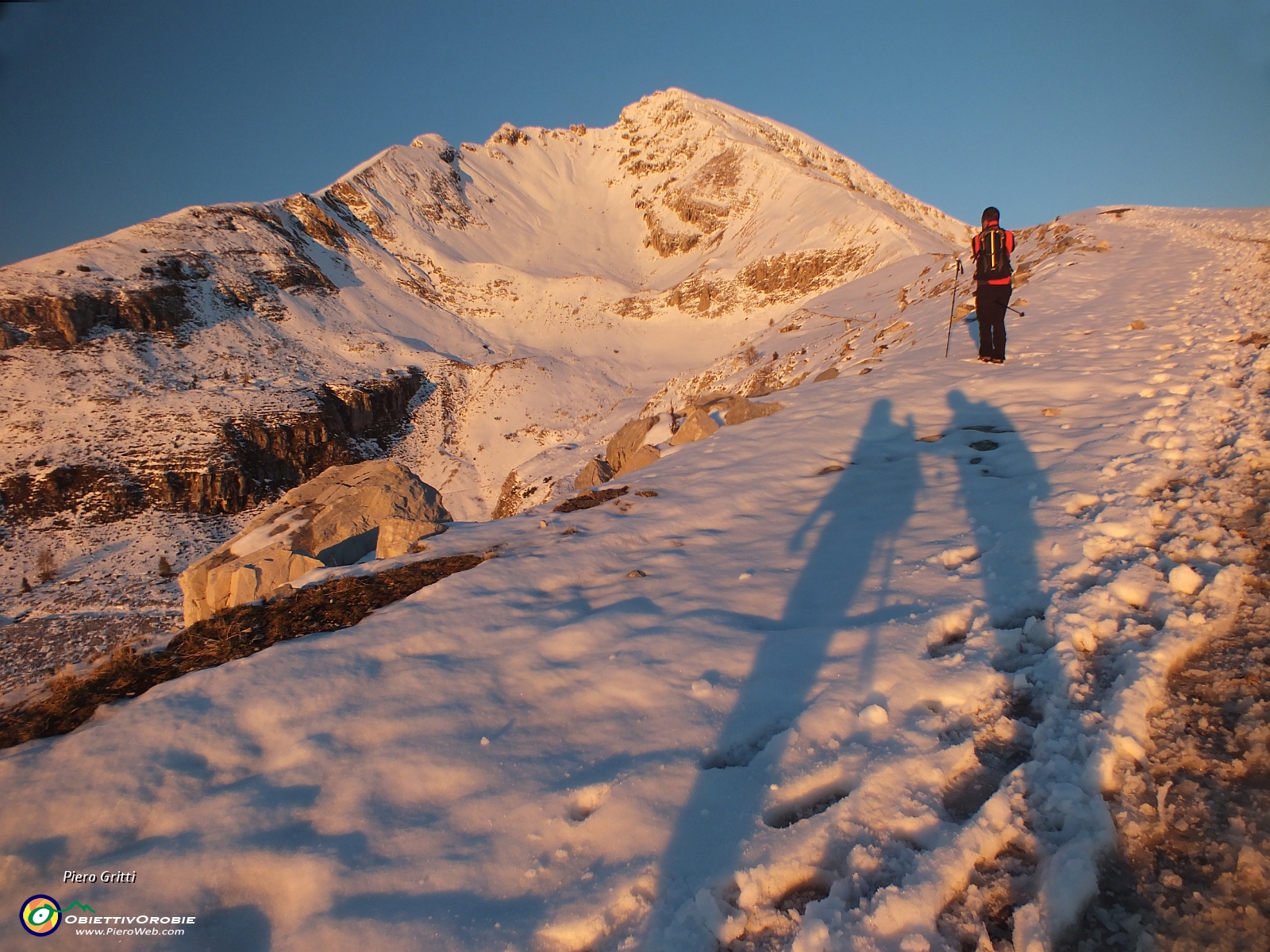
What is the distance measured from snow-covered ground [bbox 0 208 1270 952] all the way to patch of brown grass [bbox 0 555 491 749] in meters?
0.29

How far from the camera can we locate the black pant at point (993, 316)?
31.4ft

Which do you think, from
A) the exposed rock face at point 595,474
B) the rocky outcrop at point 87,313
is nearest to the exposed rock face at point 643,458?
the exposed rock face at point 595,474

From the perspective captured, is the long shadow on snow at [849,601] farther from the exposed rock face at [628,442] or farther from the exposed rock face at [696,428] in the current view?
the exposed rock face at [628,442]

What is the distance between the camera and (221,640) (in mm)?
4438

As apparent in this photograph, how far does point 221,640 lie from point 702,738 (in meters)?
3.99

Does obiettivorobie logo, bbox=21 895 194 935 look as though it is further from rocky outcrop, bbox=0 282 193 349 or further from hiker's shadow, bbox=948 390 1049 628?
rocky outcrop, bbox=0 282 193 349

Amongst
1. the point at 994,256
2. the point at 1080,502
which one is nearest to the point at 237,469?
the point at 994,256

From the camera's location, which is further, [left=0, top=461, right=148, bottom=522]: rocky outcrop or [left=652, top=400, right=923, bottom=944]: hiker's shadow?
[left=0, top=461, right=148, bottom=522]: rocky outcrop

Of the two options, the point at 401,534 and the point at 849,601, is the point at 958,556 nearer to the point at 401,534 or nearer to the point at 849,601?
the point at 849,601

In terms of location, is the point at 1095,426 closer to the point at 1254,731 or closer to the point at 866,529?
the point at 866,529

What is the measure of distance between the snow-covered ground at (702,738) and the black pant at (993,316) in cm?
412

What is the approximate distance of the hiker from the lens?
31.2 ft

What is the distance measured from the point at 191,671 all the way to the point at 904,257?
41.0 metres

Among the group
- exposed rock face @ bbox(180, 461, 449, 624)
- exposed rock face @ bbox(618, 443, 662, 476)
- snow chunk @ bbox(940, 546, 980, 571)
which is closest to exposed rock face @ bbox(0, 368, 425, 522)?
exposed rock face @ bbox(180, 461, 449, 624)
